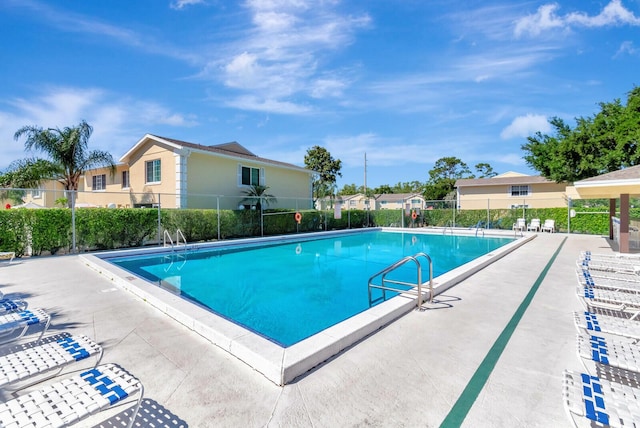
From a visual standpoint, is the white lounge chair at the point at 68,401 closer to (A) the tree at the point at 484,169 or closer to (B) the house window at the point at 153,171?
(B) the house window at the point at 153,171

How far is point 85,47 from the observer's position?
11.3 metres

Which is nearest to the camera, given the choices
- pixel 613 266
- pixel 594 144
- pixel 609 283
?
pixel 609 283

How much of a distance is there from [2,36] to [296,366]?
15074 mm

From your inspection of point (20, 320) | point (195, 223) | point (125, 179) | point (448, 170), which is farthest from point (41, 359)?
point (448, 170)

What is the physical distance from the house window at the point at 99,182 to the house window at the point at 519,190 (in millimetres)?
36041

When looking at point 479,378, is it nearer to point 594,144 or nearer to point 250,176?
point 250,176

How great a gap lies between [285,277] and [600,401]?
7.22 metres

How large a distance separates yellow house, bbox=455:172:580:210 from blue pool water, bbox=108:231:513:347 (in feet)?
61.1

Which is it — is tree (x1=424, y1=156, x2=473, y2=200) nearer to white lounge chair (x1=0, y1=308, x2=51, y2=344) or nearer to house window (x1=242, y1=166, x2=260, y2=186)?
house window (x1=242, y1=166, x2=260, y2=186)

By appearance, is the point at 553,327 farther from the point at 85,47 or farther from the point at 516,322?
the point at 85,47

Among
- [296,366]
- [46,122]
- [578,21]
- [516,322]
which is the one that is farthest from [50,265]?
[578,21]

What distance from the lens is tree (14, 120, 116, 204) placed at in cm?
1752

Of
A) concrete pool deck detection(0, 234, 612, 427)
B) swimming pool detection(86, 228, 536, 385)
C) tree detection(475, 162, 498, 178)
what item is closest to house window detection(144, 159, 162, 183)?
swimming pool detection(86, 228, 536, 385)

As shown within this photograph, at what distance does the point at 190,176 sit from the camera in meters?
16.6
